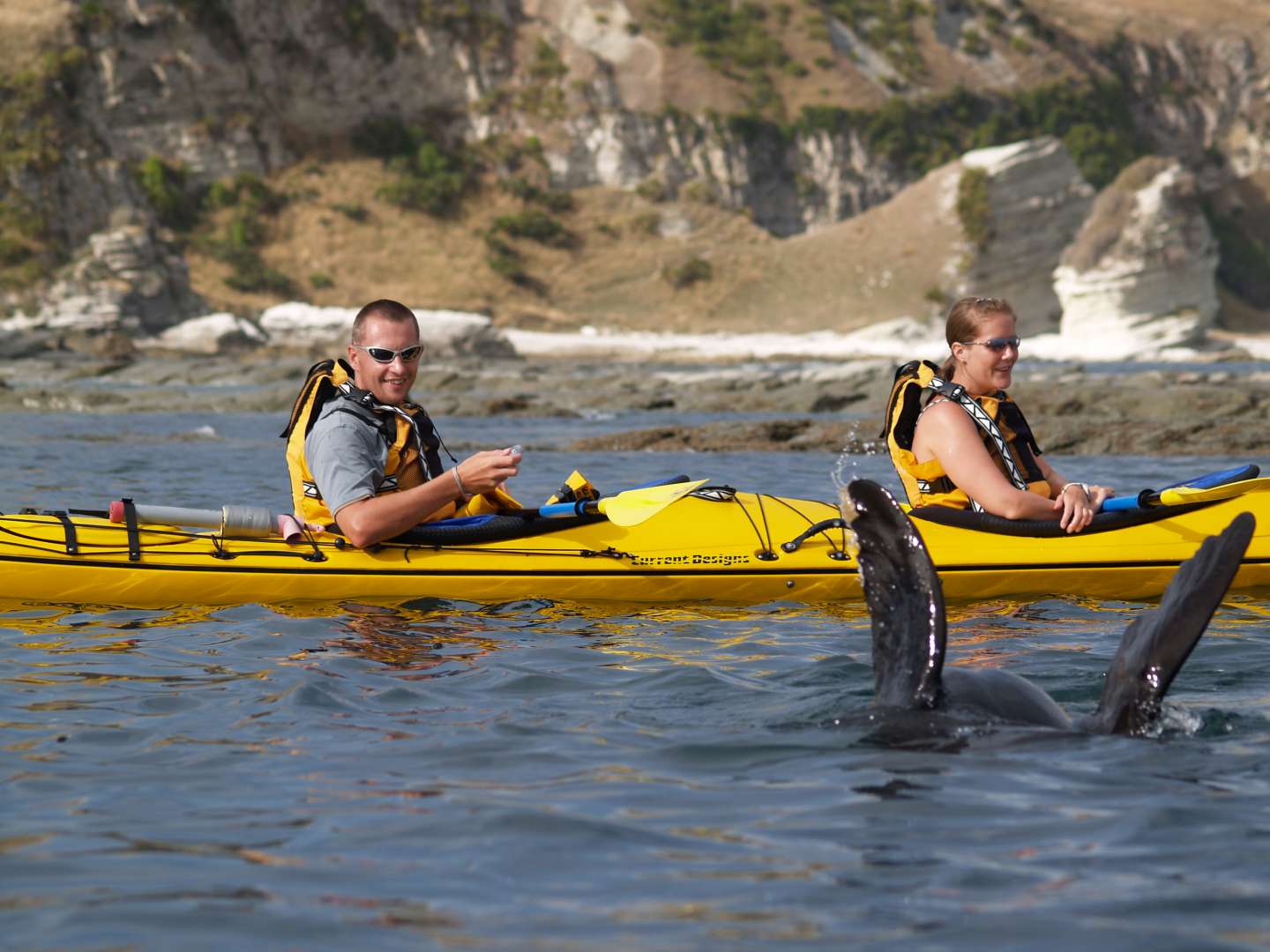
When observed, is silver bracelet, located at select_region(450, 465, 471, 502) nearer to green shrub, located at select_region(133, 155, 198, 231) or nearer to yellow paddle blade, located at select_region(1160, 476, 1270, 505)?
yellow paddle blade, located at select_region(1160, 476, 1270, 505)

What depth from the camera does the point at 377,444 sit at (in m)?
6.16

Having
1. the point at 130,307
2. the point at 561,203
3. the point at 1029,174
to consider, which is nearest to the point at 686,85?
the point at 561,203

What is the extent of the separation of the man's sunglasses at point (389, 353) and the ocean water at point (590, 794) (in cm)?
106

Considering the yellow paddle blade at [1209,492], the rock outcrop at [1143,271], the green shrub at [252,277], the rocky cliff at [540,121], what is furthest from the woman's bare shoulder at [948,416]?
the green shrub at [252,277]

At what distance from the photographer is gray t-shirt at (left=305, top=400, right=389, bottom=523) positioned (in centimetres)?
603

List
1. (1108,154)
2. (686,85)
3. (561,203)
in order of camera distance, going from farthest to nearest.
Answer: (1108,154), (686,85), (561,203)

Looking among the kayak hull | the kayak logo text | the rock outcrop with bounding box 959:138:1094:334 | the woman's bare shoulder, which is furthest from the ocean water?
the rock outcrop with bounding box 959:138:1094:334

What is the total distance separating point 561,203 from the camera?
69.4 metres

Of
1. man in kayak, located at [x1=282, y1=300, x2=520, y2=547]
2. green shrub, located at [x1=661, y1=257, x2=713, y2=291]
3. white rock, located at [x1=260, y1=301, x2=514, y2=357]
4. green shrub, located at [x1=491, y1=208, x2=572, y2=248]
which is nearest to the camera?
man in kayak, located at [x1=282, y1=300, x2=520, y2=547]

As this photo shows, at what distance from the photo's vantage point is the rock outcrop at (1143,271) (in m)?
51.2

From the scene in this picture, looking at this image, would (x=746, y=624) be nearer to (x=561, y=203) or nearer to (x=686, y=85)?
(x=561, y=203)

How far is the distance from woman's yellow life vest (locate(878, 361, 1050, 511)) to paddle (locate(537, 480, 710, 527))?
0.92m

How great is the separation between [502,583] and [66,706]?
7.53 feet

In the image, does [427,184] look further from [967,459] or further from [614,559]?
[967,459]
